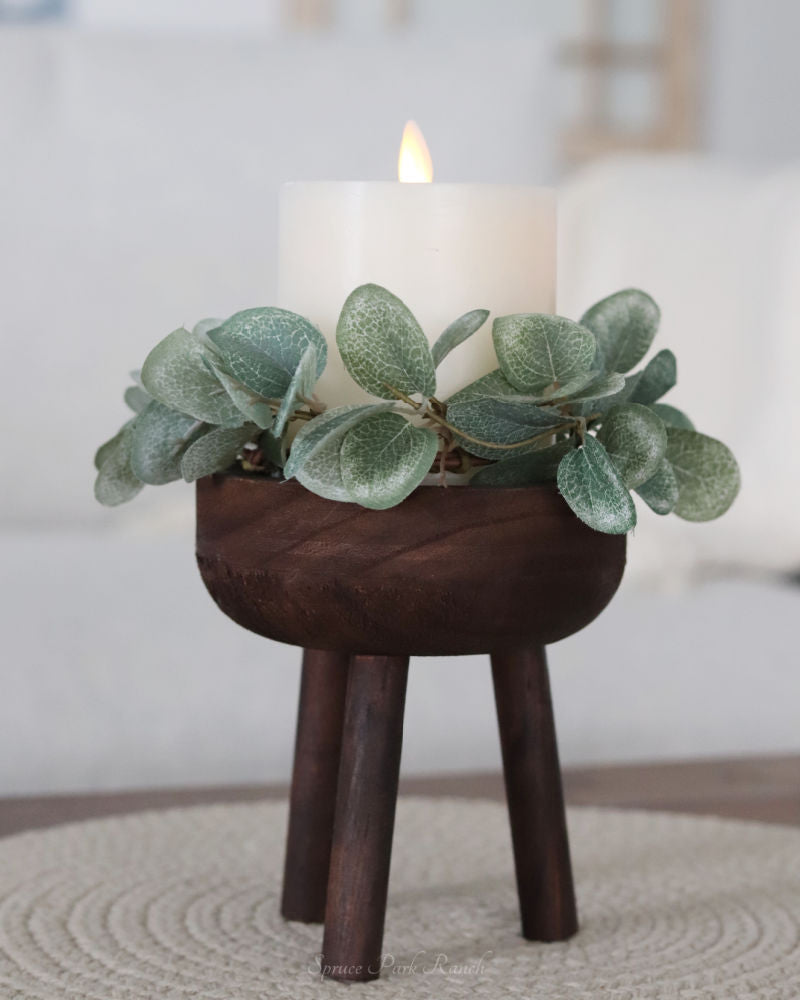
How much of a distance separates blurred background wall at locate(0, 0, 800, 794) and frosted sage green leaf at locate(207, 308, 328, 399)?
507 mm

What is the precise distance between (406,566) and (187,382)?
0.09 meters

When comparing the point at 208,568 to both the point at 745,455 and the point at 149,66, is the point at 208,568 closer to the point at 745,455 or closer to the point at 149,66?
the point at 745,455

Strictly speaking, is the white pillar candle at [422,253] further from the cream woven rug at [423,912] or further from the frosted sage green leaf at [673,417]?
the cream woven rug at [423,912]

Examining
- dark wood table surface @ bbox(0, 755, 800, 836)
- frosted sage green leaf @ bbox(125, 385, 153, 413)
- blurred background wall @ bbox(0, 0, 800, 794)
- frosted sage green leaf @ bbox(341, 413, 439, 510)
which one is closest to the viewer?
frosted sage green leaf @ bbox(341, 413, 439, 510)

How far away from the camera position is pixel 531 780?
0.48 metres

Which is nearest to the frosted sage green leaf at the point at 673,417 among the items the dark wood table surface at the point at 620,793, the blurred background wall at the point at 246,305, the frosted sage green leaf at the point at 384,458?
the frosted sage green leaf at the point at 384,458

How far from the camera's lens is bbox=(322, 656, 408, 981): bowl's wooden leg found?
422mm

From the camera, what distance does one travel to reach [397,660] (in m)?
0.43

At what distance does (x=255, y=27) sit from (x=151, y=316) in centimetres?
266

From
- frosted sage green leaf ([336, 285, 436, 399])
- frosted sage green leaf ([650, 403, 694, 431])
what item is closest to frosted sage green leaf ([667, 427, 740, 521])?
frosted sage green leaf ([650, 403, 694, 431])

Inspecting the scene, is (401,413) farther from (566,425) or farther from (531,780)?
(531,780)

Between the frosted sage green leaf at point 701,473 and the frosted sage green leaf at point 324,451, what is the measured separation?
0.12 metres

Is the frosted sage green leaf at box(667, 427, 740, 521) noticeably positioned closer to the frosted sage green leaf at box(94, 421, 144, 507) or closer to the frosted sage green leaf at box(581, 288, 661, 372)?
the frosted sage green leaf at box(581, 288, 661, 372)

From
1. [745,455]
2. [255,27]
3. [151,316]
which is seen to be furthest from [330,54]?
[255,27]
